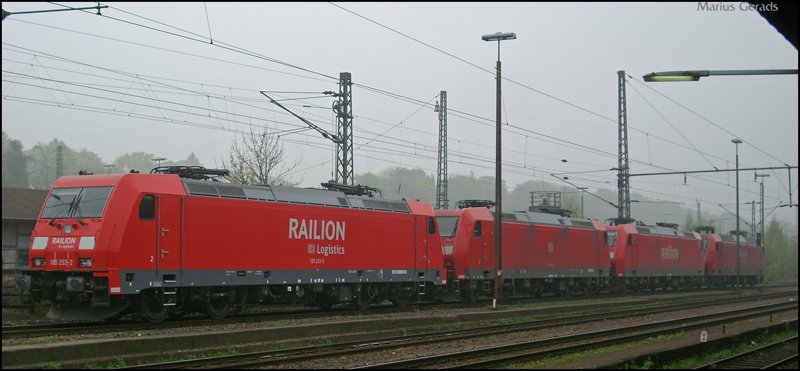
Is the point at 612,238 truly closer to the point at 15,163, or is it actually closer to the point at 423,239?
the point at 423,239

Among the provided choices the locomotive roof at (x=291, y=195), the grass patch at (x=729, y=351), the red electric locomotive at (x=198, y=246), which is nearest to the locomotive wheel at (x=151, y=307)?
the red electric locomotive at (x=198, y=246)

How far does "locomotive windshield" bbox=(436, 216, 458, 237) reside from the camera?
32094mm

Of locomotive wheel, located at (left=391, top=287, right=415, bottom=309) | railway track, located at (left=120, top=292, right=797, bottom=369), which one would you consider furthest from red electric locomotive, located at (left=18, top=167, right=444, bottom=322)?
railway track, located at (left=120, top=292, right=797, bottom=369)

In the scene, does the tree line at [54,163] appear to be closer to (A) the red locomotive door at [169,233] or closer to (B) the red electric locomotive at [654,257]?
(A) the red locomotive door at [169,233]

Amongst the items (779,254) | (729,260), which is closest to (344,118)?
(729,260)

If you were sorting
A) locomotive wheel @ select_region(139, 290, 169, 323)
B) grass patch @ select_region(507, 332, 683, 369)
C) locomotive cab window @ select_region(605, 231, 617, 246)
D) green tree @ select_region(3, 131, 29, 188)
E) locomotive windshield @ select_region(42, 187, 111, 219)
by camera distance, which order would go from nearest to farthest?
1. grass patch @ select_region(507, 332, 683, 369)
2. green tree @ select_region(3, 131, 29, 188)
3. locomotive windshield @ select_region(42, 187, 111, 219)
4. locomotive wheel @ select_region(139, 290, 169, 323)
5. locomotive cab window @ select_region(605, 231, 617, 246)

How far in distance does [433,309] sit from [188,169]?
11.0 metres

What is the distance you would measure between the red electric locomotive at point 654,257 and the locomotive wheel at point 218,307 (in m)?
27.6

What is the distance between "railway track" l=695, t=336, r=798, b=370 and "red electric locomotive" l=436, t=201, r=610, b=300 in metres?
13.2

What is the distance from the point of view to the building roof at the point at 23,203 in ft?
124

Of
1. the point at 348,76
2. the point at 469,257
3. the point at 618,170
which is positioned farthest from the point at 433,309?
the point at 618,170

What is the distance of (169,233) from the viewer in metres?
19.8

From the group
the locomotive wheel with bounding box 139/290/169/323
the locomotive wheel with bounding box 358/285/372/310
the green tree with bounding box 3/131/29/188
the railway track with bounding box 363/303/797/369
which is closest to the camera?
the railway track with bounding box 363/303/797/369

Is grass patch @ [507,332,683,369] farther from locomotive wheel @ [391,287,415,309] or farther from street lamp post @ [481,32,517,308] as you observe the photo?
locomotive wheel @ [391,287,415,309]
